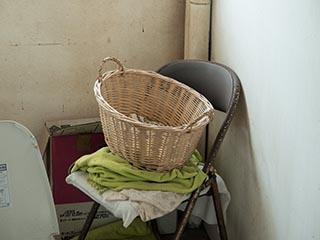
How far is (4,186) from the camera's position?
5.06 feet

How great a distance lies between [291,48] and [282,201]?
45cm

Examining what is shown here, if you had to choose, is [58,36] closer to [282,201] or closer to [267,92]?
[267,92]

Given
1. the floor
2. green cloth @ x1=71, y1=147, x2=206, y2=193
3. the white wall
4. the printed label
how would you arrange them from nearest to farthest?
the white wall
the printed label
green cloth @ x1=71, y1=147, x2=206, y2=193
the floor

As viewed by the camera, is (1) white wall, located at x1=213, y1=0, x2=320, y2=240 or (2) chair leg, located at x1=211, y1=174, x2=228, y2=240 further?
(2) chair leg, located at x1=211, y1=174, x2=228, y2=240

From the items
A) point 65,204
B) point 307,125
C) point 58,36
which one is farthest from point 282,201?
point 58,36

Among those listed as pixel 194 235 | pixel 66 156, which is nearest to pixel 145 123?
pixel 66 156

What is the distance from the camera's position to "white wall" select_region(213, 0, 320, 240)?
1.36m

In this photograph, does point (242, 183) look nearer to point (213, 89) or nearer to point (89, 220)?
point (213, 89)

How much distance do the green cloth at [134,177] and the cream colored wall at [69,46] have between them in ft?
2.00

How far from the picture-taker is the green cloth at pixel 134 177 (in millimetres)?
1699

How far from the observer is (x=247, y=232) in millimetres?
1876

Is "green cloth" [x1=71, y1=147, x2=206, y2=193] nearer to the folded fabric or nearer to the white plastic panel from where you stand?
the folded fabric

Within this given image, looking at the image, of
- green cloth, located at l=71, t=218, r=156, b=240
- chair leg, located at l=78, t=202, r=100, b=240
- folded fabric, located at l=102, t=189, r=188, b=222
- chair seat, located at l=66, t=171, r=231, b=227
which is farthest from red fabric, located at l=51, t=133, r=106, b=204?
folded fabric, located at l=102, t=189, r=188, b=222

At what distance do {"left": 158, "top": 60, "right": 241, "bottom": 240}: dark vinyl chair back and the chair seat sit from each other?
0.20ft
